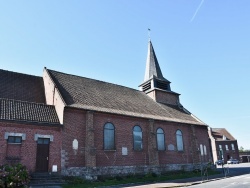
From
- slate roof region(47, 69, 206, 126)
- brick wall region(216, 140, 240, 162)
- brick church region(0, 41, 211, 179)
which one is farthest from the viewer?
brick wall region(216, 140, 240, 162)

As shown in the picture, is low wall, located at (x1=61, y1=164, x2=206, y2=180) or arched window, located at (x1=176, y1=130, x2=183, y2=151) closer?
low wall, located at (x1=61, y1=164, x2=206, y2=180)

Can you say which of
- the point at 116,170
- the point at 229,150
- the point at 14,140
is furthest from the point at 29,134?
the point at 229,150

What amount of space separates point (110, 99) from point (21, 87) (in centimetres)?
921

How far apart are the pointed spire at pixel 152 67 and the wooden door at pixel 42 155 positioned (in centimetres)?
1979

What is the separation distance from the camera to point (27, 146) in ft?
55.6

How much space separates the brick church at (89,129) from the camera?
17297mm

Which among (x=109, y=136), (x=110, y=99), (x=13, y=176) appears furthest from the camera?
(x=110, y=99)

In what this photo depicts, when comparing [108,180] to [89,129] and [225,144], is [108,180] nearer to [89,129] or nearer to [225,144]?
[89,129]

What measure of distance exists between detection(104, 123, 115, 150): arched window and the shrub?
767 centimetres

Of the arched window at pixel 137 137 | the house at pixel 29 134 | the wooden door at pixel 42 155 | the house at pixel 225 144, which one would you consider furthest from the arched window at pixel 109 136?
the house at pixel 225 144

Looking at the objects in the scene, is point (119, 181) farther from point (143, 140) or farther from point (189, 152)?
point (189, 152)

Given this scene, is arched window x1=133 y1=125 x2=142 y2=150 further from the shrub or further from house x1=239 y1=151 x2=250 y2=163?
house x1=239 y1=151 x2=250 y2=163

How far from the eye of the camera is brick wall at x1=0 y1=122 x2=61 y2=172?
1611 cm

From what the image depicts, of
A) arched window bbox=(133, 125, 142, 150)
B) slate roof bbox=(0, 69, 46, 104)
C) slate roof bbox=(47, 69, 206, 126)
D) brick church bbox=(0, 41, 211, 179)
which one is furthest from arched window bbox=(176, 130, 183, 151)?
slate roof bbox=(0, 69, 46, 104)
